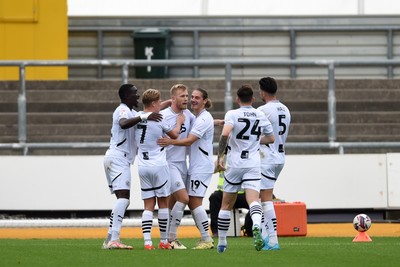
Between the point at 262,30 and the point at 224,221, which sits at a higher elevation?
the point at 262,30

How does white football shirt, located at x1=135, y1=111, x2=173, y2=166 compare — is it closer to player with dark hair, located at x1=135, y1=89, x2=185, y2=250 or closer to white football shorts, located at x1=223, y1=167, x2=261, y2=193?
player with dark hair, located at x1=135, y1=89, x2=185, y2=250

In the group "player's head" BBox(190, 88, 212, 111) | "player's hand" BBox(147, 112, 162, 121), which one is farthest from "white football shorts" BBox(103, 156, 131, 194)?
"player's head" BBox(190, 88, 212, 111)

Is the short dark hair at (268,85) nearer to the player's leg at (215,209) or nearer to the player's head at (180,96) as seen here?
the player's head at (180,96)

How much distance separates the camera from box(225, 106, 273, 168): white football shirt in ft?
59.1

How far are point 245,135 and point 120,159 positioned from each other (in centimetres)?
188

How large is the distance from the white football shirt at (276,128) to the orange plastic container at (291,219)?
12.5 ft

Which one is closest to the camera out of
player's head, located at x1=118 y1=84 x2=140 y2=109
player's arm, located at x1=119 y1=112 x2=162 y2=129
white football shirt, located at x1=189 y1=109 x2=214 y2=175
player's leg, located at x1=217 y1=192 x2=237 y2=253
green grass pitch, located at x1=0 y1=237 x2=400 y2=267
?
green grass pitch, located at x1=0 y1=237 x2=400 y2=267

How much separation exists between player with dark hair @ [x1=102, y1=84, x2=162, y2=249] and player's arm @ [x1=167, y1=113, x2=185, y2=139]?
11.1 inches

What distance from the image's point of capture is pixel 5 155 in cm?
2619

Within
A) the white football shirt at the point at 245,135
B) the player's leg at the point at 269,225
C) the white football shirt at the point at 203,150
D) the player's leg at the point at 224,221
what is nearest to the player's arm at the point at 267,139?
the white football shirt at the point at 245,135

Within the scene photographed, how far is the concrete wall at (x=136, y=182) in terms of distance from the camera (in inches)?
1019

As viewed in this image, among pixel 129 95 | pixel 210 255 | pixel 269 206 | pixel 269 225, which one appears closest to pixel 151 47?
pixel 129 95

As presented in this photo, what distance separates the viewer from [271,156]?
18.9m

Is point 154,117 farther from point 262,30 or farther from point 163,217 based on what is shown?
point 262,30
